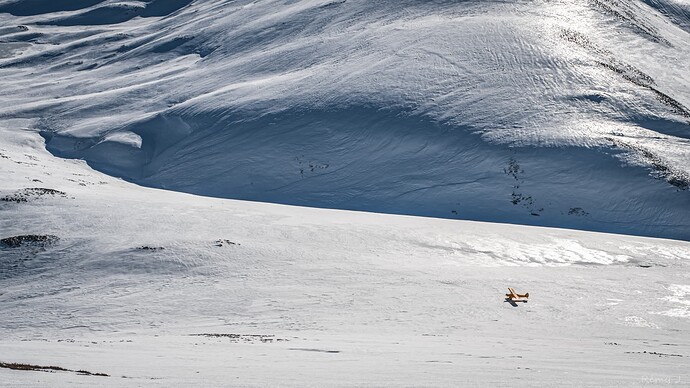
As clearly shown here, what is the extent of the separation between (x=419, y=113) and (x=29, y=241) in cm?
2345

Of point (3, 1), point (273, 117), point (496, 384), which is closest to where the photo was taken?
point (496, 384)

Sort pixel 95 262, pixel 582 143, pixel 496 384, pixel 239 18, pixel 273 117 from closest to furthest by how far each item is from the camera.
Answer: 1. pixel 496 384
2. pixel 95 262
3. pixel 582 143
4. pixel 273 117
5. pixel 239 18

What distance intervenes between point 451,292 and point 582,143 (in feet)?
61.9

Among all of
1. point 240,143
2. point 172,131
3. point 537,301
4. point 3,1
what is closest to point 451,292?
point 537,301

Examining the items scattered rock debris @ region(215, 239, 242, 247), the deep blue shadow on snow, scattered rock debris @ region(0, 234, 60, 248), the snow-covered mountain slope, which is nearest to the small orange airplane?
the snow-covered mountain slope

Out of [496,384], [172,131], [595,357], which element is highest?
[496,384]

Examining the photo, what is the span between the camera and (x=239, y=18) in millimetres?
70000

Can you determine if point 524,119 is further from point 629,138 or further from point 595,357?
point 595,357

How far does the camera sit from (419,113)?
4225 cm

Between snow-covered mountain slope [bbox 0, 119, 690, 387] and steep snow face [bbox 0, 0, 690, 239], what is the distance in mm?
3901

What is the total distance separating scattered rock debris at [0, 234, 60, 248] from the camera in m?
24.7

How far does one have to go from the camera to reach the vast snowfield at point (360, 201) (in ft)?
50.2

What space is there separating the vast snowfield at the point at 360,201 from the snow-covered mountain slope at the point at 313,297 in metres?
0.11

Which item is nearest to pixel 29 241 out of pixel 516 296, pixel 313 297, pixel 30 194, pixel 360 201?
pixel 30 194
